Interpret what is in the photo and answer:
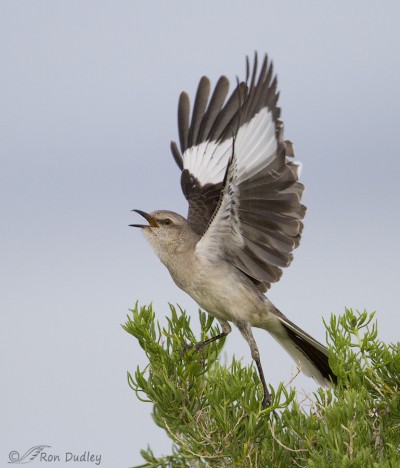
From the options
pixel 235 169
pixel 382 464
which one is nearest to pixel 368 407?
pixel 382 464

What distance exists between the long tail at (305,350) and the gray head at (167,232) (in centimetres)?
60

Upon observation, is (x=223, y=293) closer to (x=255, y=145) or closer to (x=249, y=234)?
(x=249, y=234)

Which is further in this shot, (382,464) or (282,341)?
(282,341)

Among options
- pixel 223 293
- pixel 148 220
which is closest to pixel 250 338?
pixel 223 293

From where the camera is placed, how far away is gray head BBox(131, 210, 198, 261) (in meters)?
4.45

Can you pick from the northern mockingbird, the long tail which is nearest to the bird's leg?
the northern mockingbird

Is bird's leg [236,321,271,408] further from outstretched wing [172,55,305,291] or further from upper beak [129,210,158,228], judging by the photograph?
upper beak [129,210,158,228]

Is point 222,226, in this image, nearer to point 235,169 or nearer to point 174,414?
point 235,169

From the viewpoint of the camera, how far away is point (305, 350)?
431cm

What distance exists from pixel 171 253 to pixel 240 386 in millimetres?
1585

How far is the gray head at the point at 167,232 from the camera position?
14.6 feet

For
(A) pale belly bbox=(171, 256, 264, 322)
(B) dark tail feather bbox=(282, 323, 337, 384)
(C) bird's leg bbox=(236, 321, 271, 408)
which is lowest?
(B) dark tail feather bbox=(282, 323, 337, 384)

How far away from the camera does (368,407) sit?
2777 millimetres

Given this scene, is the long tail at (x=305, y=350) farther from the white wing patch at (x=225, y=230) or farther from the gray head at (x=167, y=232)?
the gray head at (x=167, y=232)
